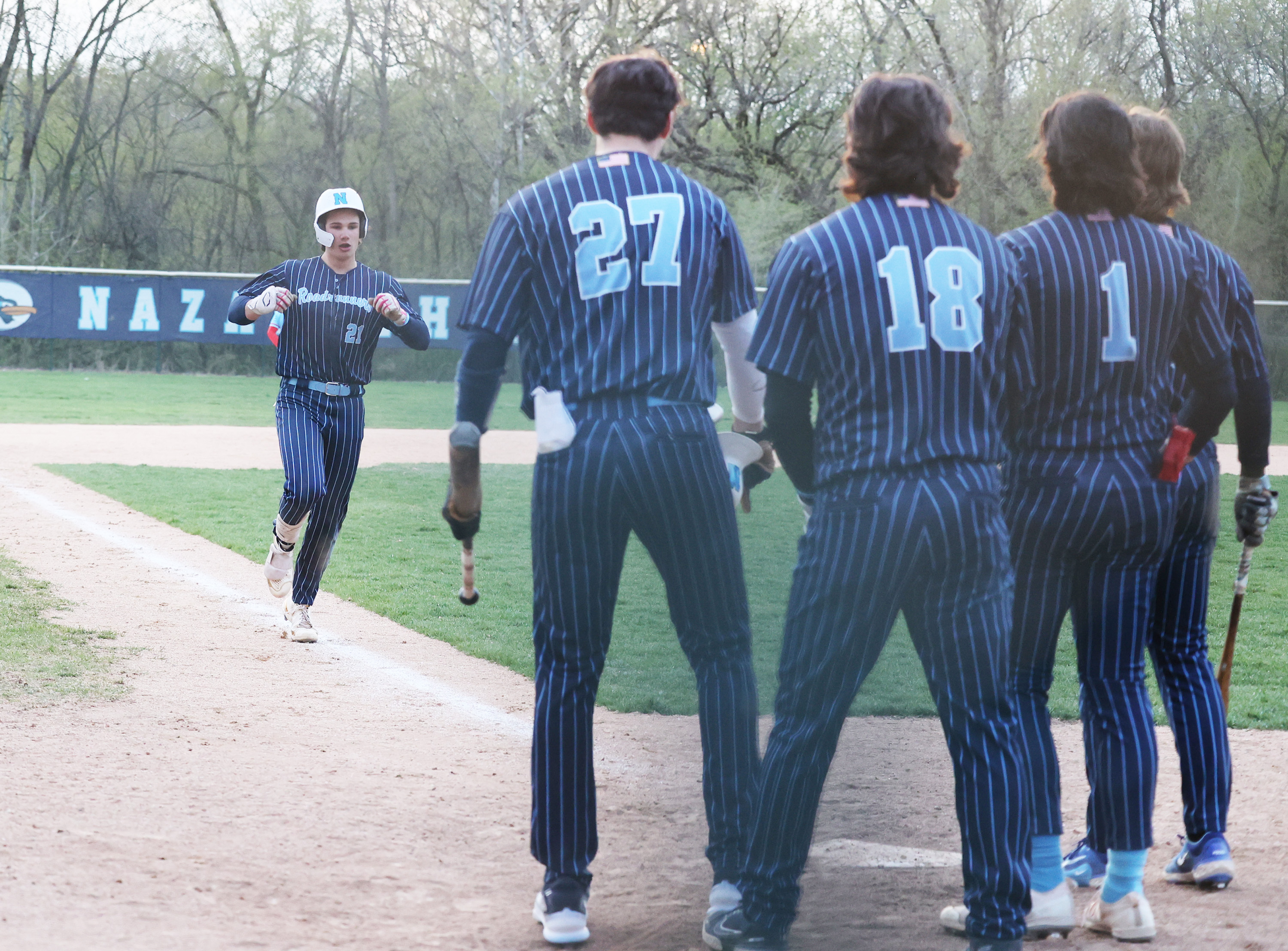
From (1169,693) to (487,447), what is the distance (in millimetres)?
14939

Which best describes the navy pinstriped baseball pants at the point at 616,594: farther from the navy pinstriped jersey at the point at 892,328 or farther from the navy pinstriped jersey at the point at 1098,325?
the navy pinstriped jersey at the point at 1098,325

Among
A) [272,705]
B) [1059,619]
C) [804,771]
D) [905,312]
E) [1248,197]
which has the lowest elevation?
[272,705]

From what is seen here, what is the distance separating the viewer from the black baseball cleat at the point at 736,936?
9.33 feet

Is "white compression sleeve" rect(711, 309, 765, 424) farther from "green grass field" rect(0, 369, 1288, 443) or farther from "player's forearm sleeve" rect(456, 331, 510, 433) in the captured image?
"green grass field" rect(0, 369, 1288, 443)

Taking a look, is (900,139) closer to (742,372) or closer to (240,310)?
(742,372)

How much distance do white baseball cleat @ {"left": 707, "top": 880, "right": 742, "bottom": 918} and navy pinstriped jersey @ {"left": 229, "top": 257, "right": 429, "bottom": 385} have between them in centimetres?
355

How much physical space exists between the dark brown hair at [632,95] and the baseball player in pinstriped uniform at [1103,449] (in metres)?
0.77

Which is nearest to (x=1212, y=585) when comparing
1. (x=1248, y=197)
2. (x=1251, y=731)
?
(x=1251, y=731)

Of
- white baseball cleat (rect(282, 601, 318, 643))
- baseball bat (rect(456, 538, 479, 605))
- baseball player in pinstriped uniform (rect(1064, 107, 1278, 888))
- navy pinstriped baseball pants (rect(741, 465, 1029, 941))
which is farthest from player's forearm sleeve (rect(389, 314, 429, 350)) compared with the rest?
navy pinstriped baseball pants (rect(741, 465, 1029, 941))

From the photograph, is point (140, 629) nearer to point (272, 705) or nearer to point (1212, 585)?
point (272, 705)

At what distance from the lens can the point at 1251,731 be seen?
5.28 metres

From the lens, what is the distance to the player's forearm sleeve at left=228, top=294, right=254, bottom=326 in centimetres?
624

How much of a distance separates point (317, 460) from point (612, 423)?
11.5 feet

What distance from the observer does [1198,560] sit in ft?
10.7
